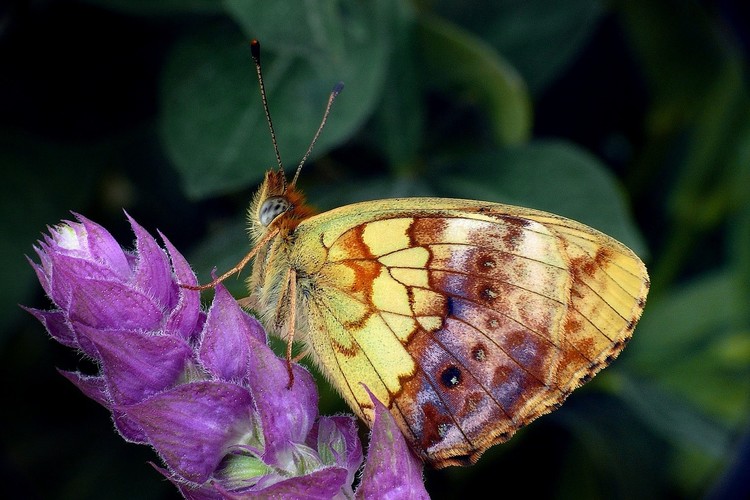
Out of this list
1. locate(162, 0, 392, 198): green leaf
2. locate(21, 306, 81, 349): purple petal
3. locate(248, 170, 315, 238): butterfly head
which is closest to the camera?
locate(21, 306, 81, 349): purple petal

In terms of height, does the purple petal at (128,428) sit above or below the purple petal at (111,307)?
below

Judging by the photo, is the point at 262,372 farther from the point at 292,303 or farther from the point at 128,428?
the point at 292,303

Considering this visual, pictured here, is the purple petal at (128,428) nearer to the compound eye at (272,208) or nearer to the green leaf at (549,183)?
the compound eye at (272,208)

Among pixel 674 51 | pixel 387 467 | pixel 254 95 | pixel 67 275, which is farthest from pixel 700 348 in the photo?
pixel 67 275

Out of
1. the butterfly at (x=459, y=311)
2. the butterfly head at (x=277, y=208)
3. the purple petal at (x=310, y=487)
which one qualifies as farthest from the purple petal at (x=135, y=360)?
the butterfly head at (x=277, y=208)

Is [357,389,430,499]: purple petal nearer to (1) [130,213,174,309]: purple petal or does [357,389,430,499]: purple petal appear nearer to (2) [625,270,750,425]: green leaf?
(1) [130,213,174,309]: purple petal

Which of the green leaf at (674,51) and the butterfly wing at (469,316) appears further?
the green leaf at (674,51)

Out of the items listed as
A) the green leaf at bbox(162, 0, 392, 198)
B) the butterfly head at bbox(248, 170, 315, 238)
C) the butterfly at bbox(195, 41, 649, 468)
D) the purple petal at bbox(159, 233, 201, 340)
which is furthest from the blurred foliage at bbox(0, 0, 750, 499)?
the purple petal at bbox(159, 233, 201, 340)

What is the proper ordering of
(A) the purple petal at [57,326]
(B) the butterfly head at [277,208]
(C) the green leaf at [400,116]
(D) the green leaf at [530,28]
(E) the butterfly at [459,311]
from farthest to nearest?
(D) the green leaf at [530,28], (C) the green leaf at [400,116], (B) the butterfly head at [277,208], (E) the butterfly at [459,311], (A) the purple petal at [57,326]
